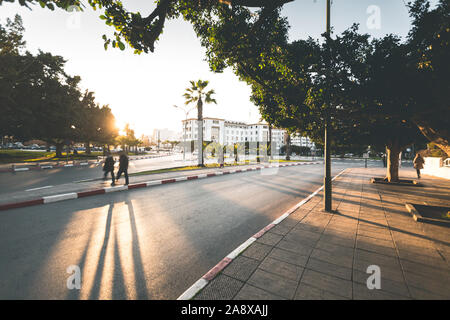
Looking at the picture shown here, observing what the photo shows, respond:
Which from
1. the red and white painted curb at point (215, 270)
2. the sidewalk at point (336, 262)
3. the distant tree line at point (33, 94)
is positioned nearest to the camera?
the red and white painted curb at point (215, 270)

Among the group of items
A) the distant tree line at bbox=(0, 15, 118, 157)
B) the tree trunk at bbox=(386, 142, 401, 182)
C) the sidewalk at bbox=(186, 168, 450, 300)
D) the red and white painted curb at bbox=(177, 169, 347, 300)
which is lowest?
Answer: the sidewalk at bbox=(186, 168, 450, 300)

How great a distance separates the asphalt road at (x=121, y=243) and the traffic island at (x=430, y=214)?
3.61 meters

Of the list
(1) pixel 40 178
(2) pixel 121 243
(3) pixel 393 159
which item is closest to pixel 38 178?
(1) pixel 40 178

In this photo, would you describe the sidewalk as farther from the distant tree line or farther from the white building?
the white building

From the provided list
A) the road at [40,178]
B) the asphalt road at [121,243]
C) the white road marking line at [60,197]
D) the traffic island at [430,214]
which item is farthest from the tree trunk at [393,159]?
the road at [40,178]

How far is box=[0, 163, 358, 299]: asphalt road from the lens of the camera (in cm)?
263

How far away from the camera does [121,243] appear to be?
3889 millimetres

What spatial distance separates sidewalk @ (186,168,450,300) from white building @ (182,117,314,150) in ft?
263

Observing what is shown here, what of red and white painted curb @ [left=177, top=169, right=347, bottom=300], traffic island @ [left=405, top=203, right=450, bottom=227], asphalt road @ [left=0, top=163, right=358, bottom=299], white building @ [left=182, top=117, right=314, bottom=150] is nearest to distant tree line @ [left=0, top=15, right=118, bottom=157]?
asphalt road @ [left=0, top=163, right=358, bottom=299]

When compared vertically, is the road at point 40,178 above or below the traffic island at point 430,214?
above

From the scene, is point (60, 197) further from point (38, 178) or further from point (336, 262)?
point (336, 262)

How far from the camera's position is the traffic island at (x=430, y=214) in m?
5.00

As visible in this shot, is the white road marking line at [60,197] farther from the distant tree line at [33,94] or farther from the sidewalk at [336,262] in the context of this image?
the distant tree line at [33,94]

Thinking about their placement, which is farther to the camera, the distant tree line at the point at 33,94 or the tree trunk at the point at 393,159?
the distant tree line at the point at 33,94
